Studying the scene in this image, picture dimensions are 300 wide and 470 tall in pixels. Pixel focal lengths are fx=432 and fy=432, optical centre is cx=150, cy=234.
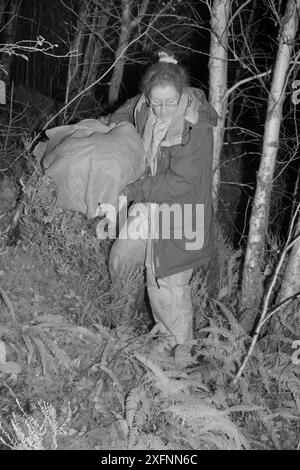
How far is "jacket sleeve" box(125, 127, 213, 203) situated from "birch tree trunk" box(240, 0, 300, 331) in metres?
1.30

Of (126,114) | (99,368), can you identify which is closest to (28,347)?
(99,368)

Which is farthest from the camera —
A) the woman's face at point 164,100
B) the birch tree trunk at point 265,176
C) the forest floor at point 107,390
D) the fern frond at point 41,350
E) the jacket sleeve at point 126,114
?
the birch tree trunk at point 265,176

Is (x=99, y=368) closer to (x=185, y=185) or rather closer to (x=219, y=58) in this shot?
(x=185, y=185)

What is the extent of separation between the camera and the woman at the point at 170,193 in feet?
12.1

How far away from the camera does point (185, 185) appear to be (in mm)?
3775

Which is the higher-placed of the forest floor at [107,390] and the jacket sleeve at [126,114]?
the jacket sleeve at [126,114]

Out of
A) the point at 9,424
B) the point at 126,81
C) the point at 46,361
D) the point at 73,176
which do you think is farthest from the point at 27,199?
the point at 126,81

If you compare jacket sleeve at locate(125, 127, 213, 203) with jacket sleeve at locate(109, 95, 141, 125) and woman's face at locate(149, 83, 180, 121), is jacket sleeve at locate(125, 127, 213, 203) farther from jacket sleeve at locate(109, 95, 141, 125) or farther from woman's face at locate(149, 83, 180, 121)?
jacket sleeve at locate(109, 95, 141, 125)

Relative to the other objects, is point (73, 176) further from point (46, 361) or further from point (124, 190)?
point (46, 361)

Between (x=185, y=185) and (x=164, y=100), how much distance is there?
74 centimetres

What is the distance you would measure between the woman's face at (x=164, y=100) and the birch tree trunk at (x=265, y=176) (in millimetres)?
1385

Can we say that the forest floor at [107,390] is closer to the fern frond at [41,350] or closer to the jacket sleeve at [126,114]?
the fern frond at [41,350]

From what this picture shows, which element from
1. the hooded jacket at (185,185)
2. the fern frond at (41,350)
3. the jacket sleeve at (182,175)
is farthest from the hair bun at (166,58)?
the fern frond at (41,350)

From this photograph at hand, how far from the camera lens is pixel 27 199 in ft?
15.3
